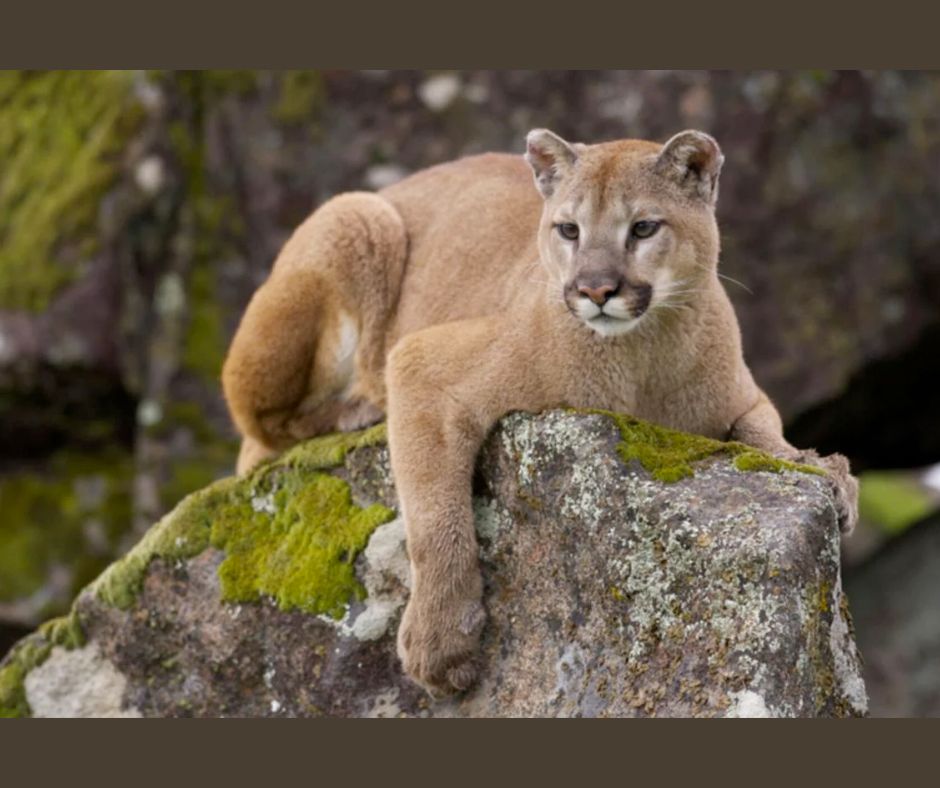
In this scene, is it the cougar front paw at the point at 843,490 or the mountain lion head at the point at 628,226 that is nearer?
the cougar front paw at the point at 843,490

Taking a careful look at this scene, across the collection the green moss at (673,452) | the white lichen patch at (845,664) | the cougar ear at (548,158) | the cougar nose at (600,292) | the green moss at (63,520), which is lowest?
the green moss at (63,520)

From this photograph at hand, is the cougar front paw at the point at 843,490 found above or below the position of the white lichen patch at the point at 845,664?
above

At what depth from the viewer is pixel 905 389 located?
1426 cm

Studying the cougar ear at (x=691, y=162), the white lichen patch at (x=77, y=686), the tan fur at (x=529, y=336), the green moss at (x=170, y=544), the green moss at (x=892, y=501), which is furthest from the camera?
the green moss at (x=892, y=501)

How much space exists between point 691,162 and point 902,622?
327 inches

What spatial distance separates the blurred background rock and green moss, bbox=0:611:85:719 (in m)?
4.36

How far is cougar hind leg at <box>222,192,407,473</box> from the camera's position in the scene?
928 cm

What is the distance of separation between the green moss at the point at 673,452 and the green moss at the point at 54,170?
7885 millimetres

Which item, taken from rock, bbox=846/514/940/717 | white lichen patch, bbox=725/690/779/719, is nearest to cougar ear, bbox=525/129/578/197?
white lichen patch, bbox=725/690/779/719

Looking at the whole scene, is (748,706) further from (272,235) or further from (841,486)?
(272,235)

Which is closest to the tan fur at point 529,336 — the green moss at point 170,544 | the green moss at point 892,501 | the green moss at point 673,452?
the green moss at point 673,452

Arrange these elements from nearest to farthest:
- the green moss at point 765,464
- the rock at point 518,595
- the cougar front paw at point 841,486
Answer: the rock at point 518,595, the green moss at point 765,464, the cougar front paw at point 841,486

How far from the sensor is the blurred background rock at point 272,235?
1352 cm

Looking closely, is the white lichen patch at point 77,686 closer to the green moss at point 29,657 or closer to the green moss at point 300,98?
the green moss at point 29,657
